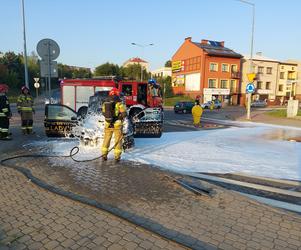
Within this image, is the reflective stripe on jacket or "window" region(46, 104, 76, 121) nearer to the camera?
"window" region(46, 104, 76, 121)

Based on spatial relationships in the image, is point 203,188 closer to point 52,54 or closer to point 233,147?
point 233,147

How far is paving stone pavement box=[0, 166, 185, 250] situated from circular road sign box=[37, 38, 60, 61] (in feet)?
20.5

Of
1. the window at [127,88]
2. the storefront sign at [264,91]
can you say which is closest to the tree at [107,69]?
the storefront sign at [264,91]

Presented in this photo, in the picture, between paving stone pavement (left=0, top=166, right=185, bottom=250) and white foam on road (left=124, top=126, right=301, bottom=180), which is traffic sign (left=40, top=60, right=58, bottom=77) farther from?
paving stone pavement (left=0, top=166, right=185, bottom=250)

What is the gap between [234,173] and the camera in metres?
6.77

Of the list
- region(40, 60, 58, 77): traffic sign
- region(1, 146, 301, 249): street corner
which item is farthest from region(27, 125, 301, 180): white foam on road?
region(40, 60, 58, 77): traffic sign

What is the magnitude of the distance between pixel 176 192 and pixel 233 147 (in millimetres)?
5345

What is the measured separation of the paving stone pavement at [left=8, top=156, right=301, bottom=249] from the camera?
363cm

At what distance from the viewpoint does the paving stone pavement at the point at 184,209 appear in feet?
11.9

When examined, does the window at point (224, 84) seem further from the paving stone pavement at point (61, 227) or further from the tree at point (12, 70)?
the paving stone pavement at point (61, 227)

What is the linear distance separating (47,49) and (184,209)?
7.73 meters

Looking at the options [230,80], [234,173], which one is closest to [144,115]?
[234,173]

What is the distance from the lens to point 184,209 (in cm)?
448

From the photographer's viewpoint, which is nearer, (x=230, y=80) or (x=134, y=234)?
(x=134, y=234)
